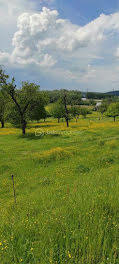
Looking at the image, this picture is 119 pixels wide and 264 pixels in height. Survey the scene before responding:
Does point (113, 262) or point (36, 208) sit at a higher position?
point (113, 262)

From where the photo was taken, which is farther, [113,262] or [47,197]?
[47,197]

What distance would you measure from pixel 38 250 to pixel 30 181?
8.02 m

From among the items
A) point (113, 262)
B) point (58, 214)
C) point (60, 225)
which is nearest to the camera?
point (113, 262)

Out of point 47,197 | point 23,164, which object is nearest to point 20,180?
point 23,164

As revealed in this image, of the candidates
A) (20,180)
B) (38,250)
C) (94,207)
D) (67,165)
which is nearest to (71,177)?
(67,165)

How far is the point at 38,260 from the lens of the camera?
332 centimetres

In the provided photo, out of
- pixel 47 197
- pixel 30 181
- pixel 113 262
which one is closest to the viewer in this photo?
pixel 113 262

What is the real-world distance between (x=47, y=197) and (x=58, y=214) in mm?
2522

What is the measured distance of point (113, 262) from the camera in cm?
313

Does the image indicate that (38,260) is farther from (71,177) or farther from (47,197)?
(71,177)

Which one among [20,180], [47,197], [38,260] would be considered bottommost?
[20,180]

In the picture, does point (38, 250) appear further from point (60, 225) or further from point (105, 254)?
point (105, 254)

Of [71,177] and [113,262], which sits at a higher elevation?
[113,262]

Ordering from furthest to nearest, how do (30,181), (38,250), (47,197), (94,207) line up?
(30,181), (47,197), (94,207), (38,250)
